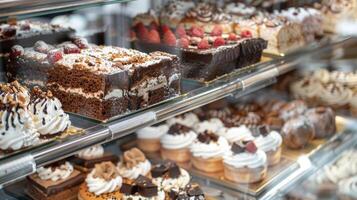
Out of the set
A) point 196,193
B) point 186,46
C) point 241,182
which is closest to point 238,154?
point 241,182

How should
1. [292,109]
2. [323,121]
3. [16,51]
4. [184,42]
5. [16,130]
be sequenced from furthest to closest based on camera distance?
[292,109] → [323,121] → [184,42] → [16,51] → [16,130]

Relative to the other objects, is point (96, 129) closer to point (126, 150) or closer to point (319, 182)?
point (126, 150)

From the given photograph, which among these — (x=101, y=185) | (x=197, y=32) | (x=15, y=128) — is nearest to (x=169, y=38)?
(x=197, y=32)

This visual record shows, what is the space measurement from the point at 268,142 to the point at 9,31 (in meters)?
1.53

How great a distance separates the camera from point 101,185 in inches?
86.0

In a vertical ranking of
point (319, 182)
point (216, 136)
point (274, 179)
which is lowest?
point (319, 182)

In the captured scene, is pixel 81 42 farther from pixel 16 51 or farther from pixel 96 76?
pixel 96 76

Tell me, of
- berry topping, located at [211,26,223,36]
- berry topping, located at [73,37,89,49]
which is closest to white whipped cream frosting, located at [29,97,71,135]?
berry topping, located at [73,37,89,49]

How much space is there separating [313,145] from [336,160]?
0.30 m

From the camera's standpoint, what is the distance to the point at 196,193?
7.34 feet

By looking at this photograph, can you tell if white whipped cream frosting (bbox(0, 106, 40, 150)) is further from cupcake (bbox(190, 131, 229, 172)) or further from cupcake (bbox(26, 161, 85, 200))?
cupcake (bbox(190, 131, 229, 172))

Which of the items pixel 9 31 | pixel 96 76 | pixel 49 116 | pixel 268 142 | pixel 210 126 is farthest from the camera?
pixel 210 126

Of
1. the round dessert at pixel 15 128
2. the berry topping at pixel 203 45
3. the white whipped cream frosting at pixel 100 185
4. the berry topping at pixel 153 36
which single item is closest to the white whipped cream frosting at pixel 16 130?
the round dessert at pixel 15 128

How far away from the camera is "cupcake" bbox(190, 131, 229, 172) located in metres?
2.71
